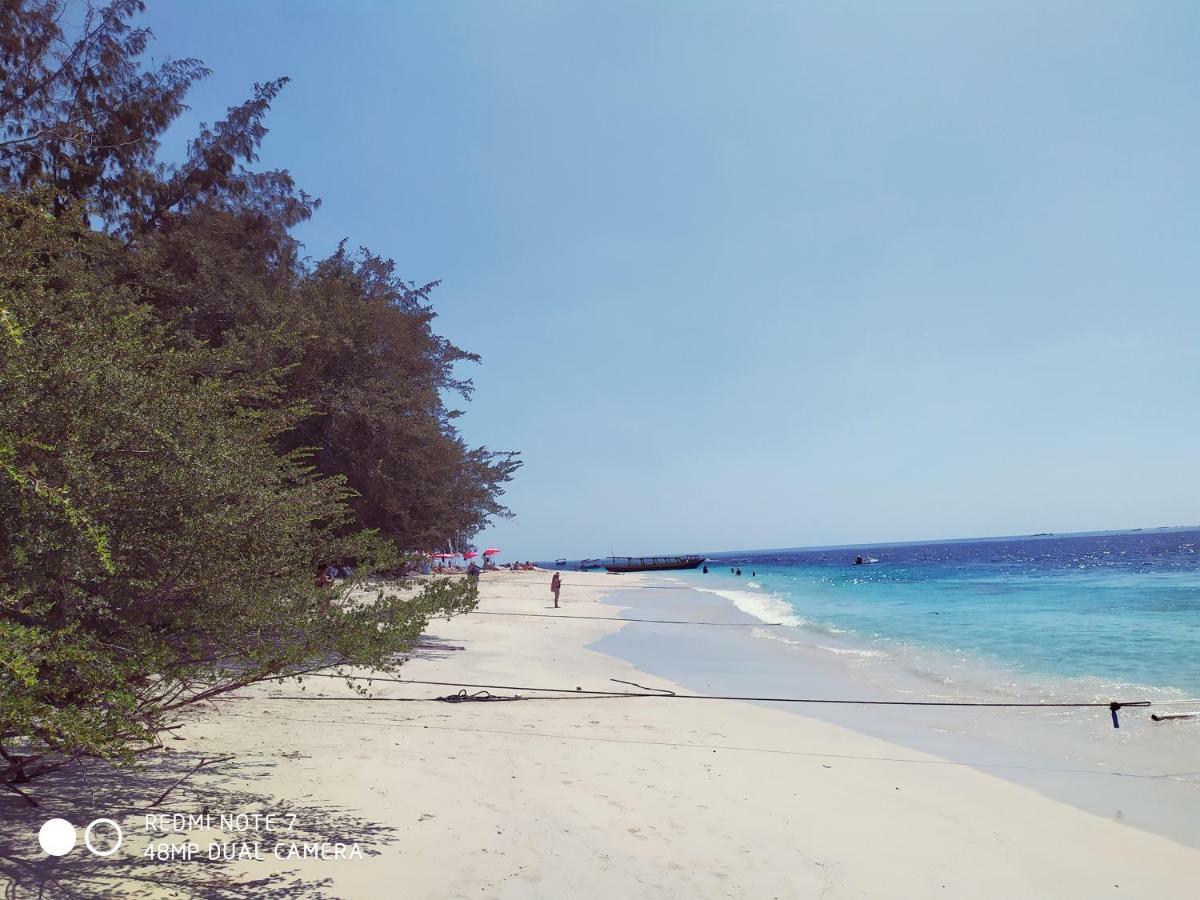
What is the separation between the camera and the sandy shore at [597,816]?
438 centimetres

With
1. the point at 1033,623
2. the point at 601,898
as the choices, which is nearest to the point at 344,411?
the point at 601,898

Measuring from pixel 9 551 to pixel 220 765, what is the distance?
3211 millimetres

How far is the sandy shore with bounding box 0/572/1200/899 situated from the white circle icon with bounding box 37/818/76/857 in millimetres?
95

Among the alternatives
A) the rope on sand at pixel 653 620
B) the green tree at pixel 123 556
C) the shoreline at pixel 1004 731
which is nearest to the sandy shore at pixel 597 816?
the shoreline at pixel 1004 731

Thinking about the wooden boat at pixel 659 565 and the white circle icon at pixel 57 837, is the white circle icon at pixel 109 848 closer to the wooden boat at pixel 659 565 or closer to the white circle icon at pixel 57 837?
the white circle icon at pixel 57 837

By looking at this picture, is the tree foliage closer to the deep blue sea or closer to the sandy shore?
the sandy shore

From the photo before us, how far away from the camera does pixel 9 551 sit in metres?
3.52

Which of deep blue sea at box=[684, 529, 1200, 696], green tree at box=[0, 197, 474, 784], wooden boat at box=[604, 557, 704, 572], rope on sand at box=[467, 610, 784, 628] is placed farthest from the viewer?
wooden boat at box=[604, 557, 704, 572]

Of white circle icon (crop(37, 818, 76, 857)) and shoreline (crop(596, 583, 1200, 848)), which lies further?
shoreline (crop(596, 583, 1200, 848))

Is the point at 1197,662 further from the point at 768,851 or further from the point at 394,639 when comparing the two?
the point at 394,639

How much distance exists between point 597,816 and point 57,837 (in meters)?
3.54

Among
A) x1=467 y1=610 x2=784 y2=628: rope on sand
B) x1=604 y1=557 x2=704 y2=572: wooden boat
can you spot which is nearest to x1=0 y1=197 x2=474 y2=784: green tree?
x1=467 y1=610 x2=784 y2=628: rope on sand
